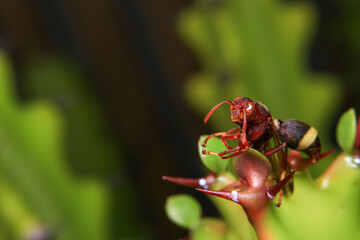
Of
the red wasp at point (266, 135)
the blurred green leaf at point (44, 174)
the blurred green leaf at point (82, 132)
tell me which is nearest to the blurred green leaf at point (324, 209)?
the red wasp at point (266, 135)

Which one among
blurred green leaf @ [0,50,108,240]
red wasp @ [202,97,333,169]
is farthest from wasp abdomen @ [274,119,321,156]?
blurred green leaf @ [0,50,108,240]

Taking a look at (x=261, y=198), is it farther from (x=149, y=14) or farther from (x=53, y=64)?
(x=149, y=14)

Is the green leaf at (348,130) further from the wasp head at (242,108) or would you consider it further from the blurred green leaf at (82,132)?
the blurred green leaf at (82,132)

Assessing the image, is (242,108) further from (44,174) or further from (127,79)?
(127,79)

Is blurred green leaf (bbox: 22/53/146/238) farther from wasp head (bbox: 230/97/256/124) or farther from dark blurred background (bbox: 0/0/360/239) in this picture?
wasp head (bbox: 230/97/256/124)

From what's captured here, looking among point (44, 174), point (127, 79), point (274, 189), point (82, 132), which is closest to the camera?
point (274, 189)

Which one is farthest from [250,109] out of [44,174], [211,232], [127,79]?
[127,79]
